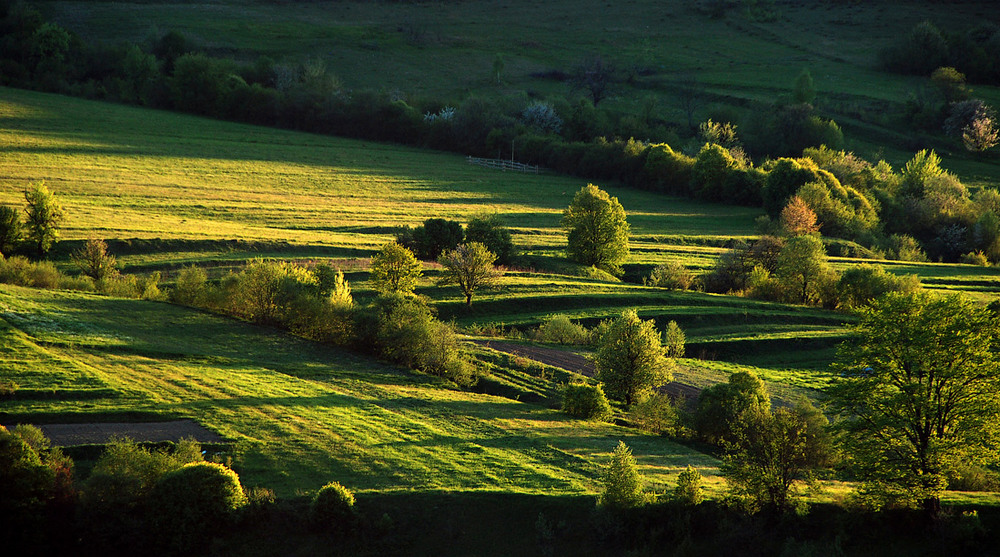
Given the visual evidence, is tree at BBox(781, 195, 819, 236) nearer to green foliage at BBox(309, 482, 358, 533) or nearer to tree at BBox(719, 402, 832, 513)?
tree at BBox(719, 402, 832, 513)

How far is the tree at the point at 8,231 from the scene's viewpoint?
6097cm

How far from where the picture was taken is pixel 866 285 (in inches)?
2650

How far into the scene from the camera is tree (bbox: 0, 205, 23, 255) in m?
61.0

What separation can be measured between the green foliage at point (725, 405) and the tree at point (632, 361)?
16.2ft

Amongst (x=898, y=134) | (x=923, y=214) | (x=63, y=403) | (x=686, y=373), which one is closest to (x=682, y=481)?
(x=686, y=373)

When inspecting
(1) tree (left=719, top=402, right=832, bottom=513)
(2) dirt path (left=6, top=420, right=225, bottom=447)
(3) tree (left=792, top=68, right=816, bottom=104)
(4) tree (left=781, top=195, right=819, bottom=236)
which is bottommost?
(2) dirt path (left=6, top=420, right=225, bottom=447)

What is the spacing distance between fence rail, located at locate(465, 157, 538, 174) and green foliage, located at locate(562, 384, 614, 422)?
3646 inches

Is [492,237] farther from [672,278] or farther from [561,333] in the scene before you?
[561,333]

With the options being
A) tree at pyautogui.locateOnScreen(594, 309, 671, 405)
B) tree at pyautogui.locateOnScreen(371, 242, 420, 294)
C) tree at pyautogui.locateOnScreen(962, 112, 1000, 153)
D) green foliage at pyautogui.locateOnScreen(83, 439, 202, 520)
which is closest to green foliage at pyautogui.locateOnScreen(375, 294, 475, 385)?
tree at pyautogui.locateOnScreen(594, 309, 671, 405)

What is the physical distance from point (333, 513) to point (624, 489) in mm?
11272

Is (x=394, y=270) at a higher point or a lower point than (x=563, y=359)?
higher

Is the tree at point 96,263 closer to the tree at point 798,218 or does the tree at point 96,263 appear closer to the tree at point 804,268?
the tree at point 804,268

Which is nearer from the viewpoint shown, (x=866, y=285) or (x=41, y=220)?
(x=41, y=220)

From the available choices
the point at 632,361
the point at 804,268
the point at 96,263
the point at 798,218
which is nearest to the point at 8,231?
the point at 96,263
